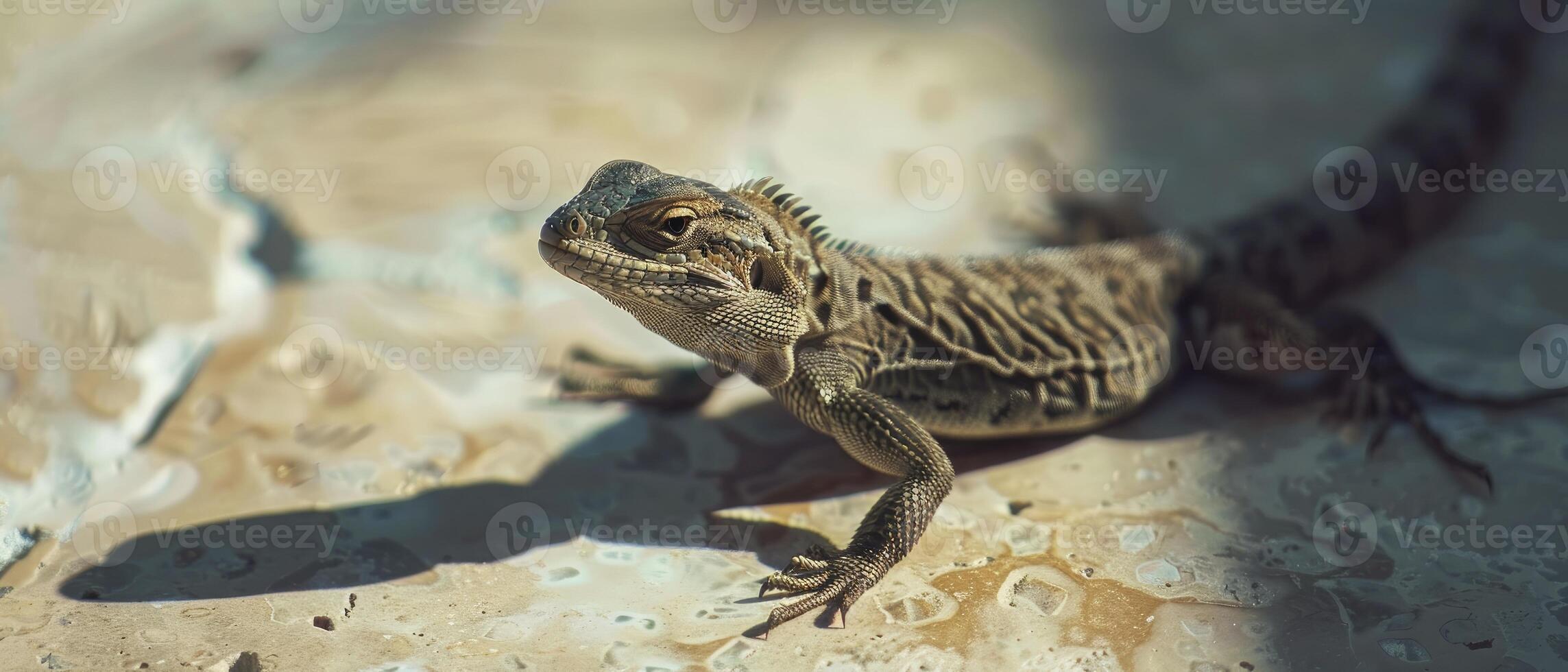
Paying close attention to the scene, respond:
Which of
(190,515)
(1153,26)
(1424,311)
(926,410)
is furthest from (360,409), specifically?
(1153,26)

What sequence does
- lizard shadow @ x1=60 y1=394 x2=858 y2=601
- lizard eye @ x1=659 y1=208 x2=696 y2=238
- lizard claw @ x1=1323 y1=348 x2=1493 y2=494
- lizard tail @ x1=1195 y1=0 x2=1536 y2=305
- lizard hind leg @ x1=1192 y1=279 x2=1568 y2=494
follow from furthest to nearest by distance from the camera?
lizard tail @ x1=1195 y1=0 x2=1536 y2=305 < lizard hind leg @ x1=1192 y1=279 x2=1568 y2=494 < lizard claw @ x1=1323 y1=348 x2=1493 y2=494 < lizard shadow @ x1=60 y1=394 x2=858 y2=601 < lizard eye @ x1=659 y1=208 x2=696 y2=238

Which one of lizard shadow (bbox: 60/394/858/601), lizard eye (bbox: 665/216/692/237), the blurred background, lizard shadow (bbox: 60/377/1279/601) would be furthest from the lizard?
lizard shadow (bbox: 60/394/858/601)

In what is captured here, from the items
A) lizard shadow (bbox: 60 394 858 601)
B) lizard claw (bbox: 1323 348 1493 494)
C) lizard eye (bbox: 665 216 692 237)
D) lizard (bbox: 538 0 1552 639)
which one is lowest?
lizard shadow (bbox: 60 394 858 601)

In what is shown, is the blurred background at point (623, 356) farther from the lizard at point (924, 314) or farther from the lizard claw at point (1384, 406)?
the lizard at point (924, 314)

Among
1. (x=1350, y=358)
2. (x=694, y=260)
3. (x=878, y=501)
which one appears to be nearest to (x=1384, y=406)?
(x=1350, y=358)

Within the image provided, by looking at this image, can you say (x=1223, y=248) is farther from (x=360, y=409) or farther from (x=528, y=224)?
(x=360, y=409)

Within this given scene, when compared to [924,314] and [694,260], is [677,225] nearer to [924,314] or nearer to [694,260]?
[694,260]

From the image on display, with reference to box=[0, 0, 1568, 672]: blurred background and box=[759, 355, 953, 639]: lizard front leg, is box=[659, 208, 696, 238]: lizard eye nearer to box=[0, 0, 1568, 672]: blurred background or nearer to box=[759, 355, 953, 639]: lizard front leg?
box=[759, 355, 953, 639]: lizard front leg

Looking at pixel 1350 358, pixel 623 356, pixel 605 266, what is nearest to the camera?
pixel 605 266
